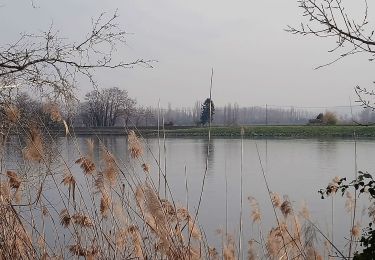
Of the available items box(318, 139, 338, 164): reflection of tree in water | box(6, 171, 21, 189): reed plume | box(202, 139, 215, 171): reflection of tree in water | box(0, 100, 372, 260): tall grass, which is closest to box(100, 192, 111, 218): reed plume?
box(0, 100, 372, 260): tall grass

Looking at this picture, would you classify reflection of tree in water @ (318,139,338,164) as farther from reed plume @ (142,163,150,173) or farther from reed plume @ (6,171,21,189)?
reed plume @ (6,171,21,189)

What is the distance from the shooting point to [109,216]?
362 centimetres

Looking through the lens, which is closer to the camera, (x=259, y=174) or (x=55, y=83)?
(x=55, y=83)

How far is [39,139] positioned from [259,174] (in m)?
11.4

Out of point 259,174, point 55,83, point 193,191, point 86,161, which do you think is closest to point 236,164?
point 259,174

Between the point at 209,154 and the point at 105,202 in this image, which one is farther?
the point at 105,202

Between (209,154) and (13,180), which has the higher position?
(209,154)

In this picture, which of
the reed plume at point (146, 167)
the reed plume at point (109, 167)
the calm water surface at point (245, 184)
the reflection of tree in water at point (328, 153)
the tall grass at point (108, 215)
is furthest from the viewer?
the reflection of tree in water at point (328, 153)

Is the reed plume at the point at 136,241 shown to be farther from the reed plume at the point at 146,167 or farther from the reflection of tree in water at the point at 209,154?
the reflection of tree in water at the point at 209,154

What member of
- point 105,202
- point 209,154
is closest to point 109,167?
point 105,202

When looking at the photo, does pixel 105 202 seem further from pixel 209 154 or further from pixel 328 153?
pixel 328 153

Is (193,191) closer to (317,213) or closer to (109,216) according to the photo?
(317,213)

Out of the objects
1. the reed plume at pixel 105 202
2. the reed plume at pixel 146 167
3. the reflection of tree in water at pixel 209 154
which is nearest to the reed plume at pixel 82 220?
the reed plume at pixel 105 202

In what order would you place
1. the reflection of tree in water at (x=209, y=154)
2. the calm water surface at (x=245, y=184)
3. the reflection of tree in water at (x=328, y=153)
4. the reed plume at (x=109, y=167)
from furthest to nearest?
1. the reflection of tree in water at (x=328, y=153)
2. the calm water surface at (x=245, y=184)
3. the reed plume at (x=109, y=167)
4. the reflection of tree in water at (x=209, y=154)
